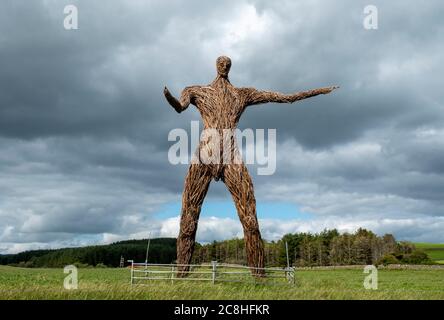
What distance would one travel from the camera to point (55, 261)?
2943 inches

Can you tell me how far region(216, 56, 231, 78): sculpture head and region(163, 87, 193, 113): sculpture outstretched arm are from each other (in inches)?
30.0

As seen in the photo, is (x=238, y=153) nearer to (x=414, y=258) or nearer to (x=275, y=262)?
(x=414, y=258)

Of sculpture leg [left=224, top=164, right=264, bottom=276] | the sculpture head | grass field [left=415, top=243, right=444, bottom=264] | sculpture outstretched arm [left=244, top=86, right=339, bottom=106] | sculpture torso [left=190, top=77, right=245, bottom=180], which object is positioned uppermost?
the sculpture head

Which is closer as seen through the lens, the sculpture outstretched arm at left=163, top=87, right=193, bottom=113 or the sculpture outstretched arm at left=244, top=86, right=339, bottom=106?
the sculpture outstretched arm at left=163, top=87, right=193, bottom=113

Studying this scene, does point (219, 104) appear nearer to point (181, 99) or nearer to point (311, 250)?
point (181, 99)

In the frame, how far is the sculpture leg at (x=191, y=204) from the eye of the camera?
10414 millimetres

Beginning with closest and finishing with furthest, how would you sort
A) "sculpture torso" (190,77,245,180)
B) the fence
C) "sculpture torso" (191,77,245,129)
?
the fence < "sculpture torso" (190,77,245,180) < "sculpture torso" (191,77,245,129)

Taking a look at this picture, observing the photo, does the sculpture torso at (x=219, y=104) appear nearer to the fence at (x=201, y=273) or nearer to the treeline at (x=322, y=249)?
the fence at (x=201, y=273)

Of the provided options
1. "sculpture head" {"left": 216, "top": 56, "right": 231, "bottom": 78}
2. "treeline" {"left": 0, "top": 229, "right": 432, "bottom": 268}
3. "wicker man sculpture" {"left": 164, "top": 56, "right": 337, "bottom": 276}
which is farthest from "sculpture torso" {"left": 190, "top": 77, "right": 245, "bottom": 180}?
"treeline" {"left": 0, "top": 229, "right": 432, "bottom": 268}

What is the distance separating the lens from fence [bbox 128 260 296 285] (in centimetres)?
975

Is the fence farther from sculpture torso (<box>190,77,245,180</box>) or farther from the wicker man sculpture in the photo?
sculpture torso (<box>190,77,245,180</box>)

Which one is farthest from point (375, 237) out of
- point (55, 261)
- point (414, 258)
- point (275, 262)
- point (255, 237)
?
point (255, 237)

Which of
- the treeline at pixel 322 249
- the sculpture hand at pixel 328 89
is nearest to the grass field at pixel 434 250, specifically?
the treeline at pixel 322 249
